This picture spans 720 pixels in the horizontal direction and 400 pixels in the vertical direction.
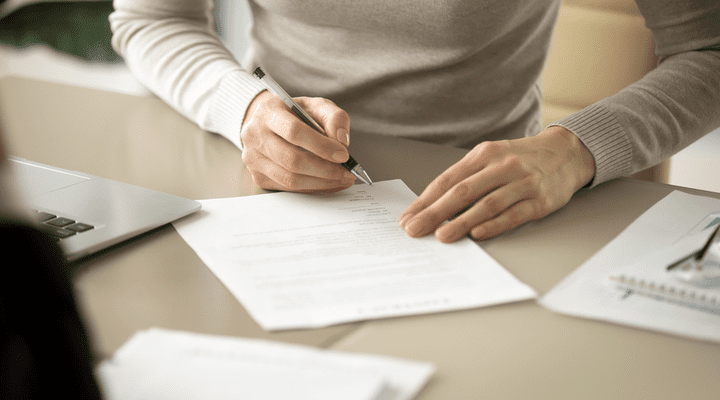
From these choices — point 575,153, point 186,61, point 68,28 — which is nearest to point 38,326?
point 575,153

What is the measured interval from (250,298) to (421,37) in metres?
0.61

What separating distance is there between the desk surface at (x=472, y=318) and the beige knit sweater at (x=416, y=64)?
125 millimetres

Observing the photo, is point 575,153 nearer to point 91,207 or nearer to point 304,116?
point 304,116

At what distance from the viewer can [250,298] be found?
18.6 inches

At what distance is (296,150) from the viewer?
2.23 feet

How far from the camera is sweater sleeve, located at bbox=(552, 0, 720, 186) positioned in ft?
2.38

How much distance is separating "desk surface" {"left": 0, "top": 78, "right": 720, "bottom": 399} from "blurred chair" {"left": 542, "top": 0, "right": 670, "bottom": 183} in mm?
746

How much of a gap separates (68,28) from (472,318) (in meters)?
3.56

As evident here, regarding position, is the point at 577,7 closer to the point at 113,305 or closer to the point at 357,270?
the point at 357,270

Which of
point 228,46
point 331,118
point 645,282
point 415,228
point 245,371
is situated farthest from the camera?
point 228,46

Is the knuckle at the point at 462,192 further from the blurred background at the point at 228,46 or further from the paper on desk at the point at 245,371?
the blurred background at the point at 228,46

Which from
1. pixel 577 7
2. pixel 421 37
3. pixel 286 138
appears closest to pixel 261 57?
pixel 421 37

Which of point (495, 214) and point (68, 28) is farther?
point (68, 28)

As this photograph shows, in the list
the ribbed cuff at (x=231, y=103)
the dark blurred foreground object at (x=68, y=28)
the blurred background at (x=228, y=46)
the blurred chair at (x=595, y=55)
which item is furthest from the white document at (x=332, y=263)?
the dark blurred foreground object at (x=68, y=28)
